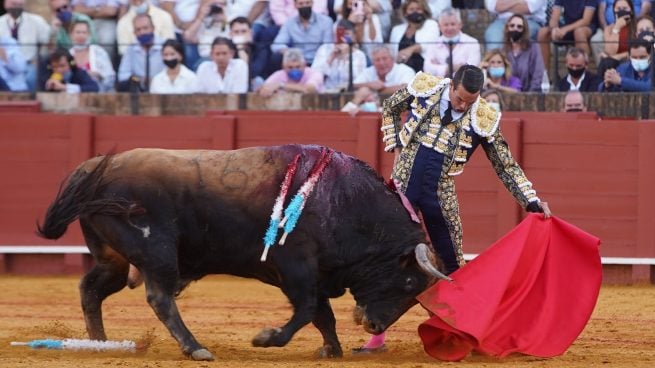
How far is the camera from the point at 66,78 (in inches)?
469

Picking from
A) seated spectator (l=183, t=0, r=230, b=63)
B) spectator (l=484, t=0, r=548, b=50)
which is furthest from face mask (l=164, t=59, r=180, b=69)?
spectator (l=484, t=0, r=548, b=50)

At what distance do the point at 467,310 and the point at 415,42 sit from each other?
5053 millimetres

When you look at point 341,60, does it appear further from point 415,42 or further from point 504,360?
point 504,360

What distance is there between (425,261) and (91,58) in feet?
21.4

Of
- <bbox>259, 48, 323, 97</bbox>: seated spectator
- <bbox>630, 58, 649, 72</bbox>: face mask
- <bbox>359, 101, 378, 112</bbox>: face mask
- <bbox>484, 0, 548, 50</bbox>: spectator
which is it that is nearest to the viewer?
<bbox>630, 58, 649, 72</bbox>: face mask

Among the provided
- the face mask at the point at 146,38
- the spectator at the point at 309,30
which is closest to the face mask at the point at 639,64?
the spectator at the point at 309,30

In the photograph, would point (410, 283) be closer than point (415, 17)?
Yes

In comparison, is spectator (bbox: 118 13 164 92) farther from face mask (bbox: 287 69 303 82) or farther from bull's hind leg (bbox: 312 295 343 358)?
bull's hind leg (bbox: 312 295 343 358)

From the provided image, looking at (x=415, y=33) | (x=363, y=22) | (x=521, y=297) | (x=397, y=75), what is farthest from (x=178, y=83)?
(x=521, y=297)

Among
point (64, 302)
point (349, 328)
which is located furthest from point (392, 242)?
point (64, 302)

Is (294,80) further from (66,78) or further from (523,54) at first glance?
(66,78)

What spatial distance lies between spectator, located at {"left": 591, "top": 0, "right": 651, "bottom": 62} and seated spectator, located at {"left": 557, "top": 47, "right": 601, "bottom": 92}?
0.15m

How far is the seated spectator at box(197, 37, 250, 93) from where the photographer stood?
1126 centimetres

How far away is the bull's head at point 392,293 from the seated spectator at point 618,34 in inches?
189
